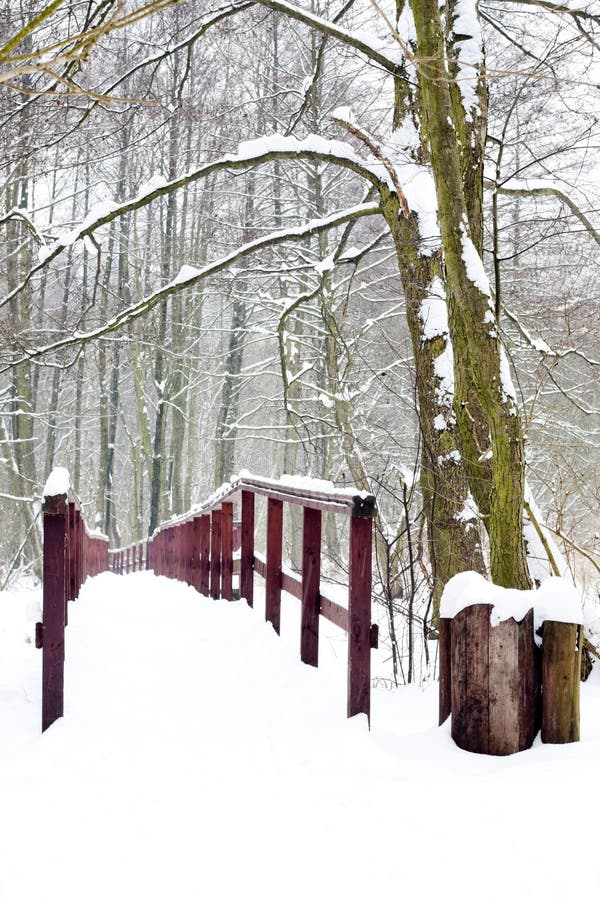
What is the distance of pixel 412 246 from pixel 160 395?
15286mm

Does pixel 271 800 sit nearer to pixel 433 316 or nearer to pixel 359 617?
pixel 359 617

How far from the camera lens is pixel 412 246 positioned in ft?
18.4

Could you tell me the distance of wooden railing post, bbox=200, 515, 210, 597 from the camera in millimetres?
8250

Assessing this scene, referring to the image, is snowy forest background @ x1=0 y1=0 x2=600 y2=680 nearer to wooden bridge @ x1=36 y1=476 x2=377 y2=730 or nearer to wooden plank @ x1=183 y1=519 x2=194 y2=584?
wooden bridge @ x1=36 y1=476 x2=377 y2=730

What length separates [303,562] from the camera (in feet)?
13.6

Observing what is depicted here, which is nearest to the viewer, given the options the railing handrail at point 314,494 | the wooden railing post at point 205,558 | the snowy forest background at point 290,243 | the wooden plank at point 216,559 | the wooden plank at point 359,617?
the railing handrail at point 314,494

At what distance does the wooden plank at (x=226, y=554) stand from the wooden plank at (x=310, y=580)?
2827 mm

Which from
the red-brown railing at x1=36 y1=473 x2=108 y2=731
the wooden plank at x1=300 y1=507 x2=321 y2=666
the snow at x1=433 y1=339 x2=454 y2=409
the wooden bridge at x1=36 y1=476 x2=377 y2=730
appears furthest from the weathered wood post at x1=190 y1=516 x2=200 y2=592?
the red-brown railing at x1=36 y1=473 x2=108 y2=731

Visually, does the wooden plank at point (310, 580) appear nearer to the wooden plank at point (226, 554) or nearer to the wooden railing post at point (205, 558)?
the wooden plank at point (226, 554)

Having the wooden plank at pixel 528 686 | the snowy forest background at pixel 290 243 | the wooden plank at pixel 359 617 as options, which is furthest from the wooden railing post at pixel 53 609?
the wooden plank at pixel 528 686

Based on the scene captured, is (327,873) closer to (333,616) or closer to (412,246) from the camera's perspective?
(333,616)

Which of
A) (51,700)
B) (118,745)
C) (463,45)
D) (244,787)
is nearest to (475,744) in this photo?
(244,787)

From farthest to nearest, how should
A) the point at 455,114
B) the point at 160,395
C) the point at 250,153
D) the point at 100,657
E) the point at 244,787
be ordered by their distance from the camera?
1. the point at 160,395
2. the point at 250,153
3. the point at 455,114
4. the point at 100,657
5. the point at 244,787

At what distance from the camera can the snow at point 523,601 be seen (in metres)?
2.70
